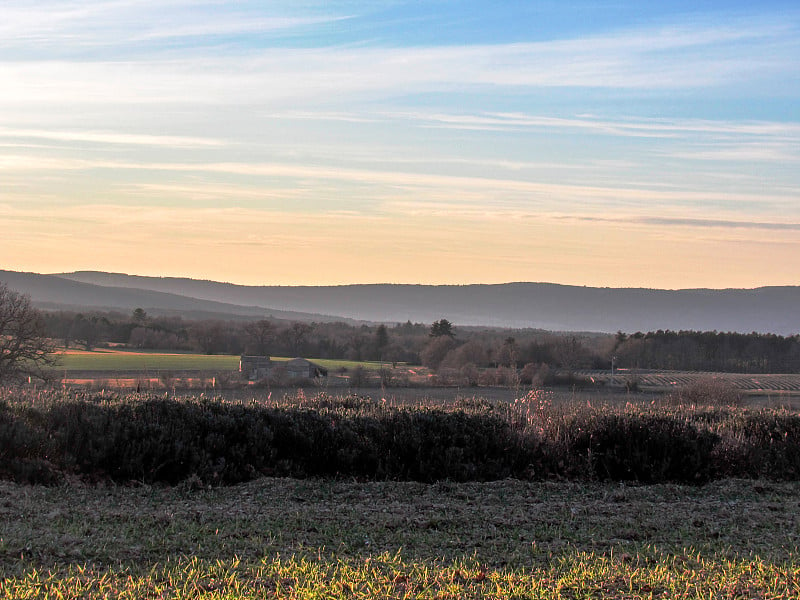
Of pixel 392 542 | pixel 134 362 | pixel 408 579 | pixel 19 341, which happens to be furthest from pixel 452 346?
pixel 408 579

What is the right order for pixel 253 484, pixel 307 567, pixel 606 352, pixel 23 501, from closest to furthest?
pixel 307 567
pixel 23 501
pixel 253 484
pixel 606 352

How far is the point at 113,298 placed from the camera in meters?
153

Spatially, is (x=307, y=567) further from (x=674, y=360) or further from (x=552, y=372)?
(x=674, y=360)

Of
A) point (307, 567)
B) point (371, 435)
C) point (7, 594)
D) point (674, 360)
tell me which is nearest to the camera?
point (7, 594)

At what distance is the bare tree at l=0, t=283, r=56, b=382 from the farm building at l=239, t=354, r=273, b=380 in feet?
47.7

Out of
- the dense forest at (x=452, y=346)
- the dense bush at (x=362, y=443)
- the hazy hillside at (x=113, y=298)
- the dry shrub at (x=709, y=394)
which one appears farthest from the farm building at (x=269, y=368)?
the hazy hillside at (x=113, y=298)

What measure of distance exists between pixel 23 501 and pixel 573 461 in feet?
21.3

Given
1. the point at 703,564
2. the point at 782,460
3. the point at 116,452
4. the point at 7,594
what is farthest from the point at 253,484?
the point at 782,460

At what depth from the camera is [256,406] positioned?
11.4 metres

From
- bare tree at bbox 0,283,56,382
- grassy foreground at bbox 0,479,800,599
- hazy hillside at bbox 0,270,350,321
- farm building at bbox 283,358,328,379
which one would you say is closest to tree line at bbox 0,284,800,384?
farm building at bbox 283,358,328,379

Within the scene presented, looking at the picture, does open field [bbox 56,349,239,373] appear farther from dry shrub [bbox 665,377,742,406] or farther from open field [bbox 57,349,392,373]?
dry shrub [bbox 665,377,742,406]

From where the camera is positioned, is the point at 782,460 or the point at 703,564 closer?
the point at 703,564

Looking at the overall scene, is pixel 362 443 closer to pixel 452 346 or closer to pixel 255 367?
pixel 255 367

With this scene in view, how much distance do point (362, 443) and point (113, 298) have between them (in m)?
151
